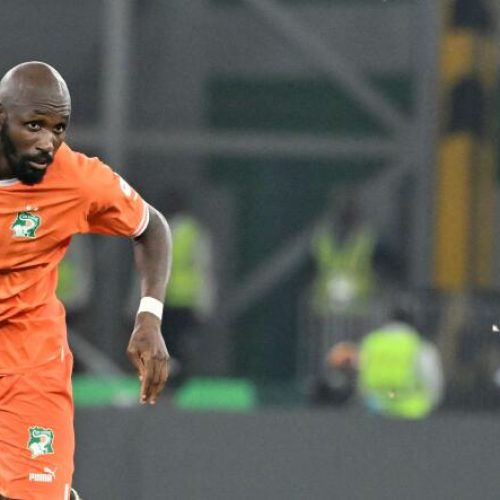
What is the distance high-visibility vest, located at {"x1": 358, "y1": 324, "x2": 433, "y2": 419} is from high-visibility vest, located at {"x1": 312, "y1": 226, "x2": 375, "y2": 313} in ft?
15.4

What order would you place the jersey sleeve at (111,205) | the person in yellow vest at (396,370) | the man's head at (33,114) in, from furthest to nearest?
the person in yellow vest at (396,370) < the jersey sleeve at (111,205) < the man's head at (33,114)

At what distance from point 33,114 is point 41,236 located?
0.48 meters

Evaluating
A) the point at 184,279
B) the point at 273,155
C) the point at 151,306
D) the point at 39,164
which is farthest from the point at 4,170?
the point at 273,155

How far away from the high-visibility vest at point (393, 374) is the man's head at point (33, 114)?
13.0ft

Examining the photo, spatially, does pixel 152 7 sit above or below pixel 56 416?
above

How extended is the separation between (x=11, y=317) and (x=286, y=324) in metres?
10.2

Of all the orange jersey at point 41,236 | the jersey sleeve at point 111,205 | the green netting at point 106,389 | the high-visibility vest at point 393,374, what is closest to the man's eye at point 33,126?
the orange jersey at point 41,236

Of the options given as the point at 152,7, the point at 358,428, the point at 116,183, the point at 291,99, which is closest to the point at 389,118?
the point at 291,99

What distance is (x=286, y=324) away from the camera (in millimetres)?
15875

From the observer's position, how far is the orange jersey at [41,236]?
18.5ft

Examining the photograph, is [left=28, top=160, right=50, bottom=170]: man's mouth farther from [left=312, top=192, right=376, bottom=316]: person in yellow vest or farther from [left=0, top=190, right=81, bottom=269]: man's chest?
[left=312, top=192, right=376, bottom=316]: person in yellow vest

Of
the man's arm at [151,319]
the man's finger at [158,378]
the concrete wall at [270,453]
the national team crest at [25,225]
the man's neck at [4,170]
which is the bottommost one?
the concrete wall at [270,453]

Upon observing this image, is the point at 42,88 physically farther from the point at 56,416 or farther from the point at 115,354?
the point at 115,354

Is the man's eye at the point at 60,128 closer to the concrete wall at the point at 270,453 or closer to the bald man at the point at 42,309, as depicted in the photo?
the bald man at the point at 42,309
